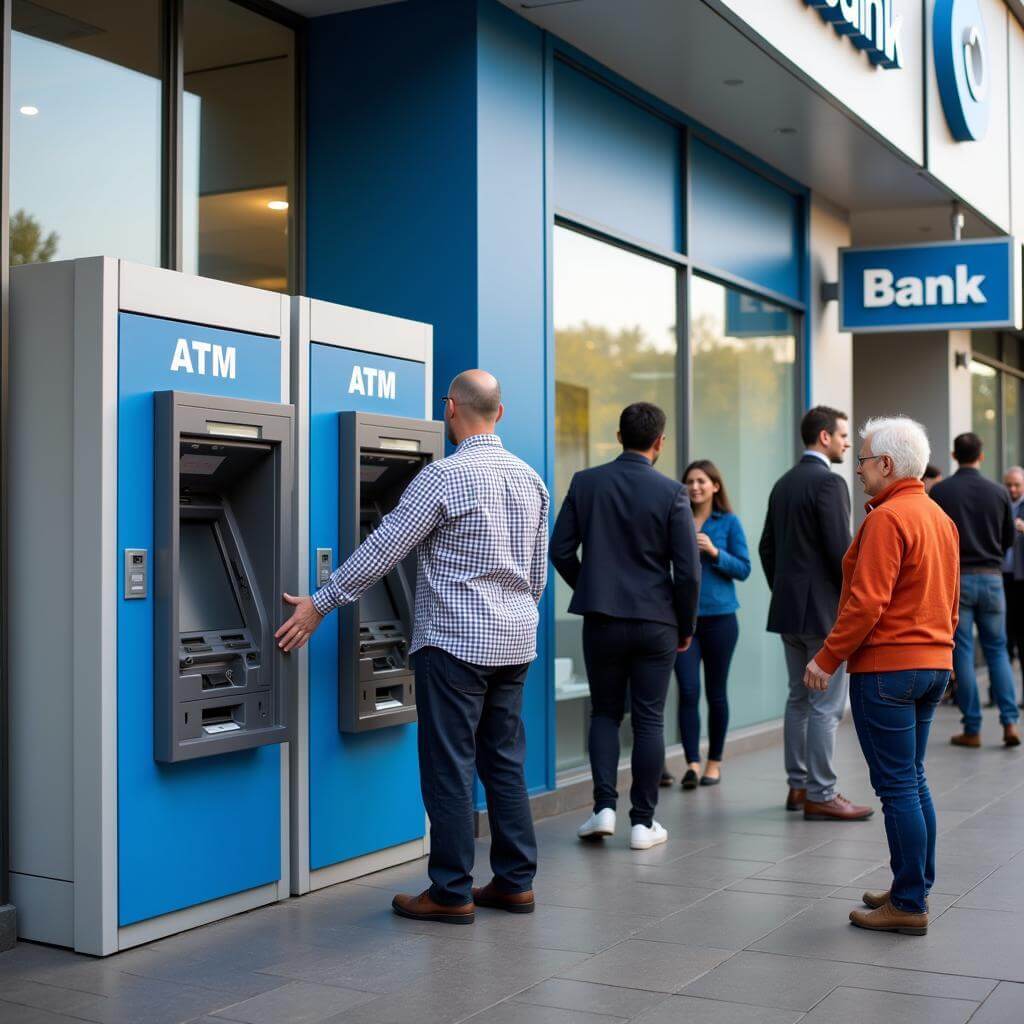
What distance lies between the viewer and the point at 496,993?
4.04m

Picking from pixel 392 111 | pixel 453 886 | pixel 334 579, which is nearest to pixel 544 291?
pixel 392 111

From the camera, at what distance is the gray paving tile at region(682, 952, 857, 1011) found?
400 cm

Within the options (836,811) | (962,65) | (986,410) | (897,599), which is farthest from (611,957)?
(986,410)

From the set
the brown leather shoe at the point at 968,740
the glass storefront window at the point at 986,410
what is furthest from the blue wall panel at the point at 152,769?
the glass storefront window at the point at 986,410

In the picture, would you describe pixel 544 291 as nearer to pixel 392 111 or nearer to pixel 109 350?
pixel 392 111

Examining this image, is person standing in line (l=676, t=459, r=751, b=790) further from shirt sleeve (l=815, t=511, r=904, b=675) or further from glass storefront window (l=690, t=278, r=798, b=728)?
shirt sleeve (l=815, t=511, r=904, b=675)

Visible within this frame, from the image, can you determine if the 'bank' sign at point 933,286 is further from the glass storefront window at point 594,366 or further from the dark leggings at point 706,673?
the dark leggings at point 706,673

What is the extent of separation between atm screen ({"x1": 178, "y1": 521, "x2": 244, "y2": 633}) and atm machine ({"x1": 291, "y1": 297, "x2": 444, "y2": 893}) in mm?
304

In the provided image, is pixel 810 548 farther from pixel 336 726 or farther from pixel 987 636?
pixel 987 636

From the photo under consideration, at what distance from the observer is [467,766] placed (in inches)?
188

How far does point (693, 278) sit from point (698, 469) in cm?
165

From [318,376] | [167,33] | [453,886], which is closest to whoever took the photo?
[453,886]

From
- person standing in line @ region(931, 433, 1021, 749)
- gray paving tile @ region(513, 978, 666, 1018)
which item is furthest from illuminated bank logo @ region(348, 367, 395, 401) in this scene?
person standing in line @ region(931, 433, 1021, 749)

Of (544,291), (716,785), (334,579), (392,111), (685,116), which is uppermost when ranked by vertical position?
(685,116)
